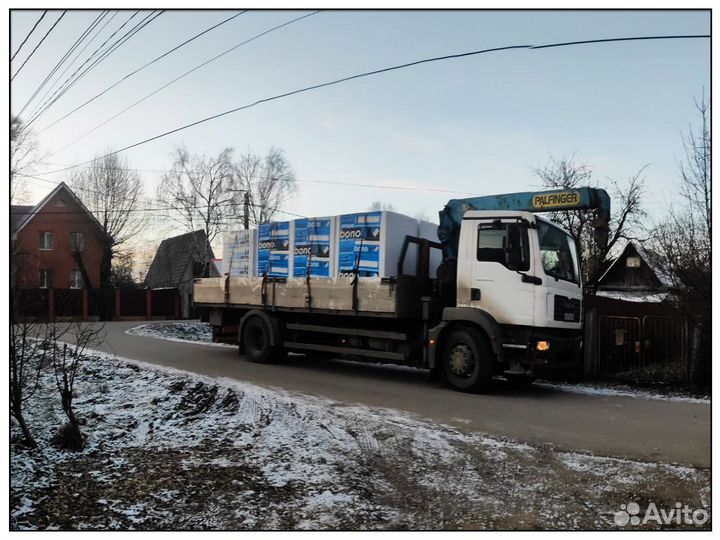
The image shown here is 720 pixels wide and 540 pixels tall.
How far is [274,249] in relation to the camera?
11438mm

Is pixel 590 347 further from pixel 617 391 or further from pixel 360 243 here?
pixel 360 243

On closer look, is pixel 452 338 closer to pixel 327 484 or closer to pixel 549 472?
pixel 549 472

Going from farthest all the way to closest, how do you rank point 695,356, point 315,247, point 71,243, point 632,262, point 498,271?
point 71,243
point 632,262
point 315,247
point 695,356
point 498,271

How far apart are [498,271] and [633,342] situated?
15.2ft

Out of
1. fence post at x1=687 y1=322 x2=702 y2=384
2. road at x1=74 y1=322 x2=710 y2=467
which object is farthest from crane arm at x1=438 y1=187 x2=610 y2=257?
road at x1=74 y1=322 x2=710 y2=467

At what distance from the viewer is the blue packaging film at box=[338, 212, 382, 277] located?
31.9 ft

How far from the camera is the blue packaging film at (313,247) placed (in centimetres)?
1050

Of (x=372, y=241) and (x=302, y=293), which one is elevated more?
(x=372, y=241)

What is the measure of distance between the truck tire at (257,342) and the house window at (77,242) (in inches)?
1061

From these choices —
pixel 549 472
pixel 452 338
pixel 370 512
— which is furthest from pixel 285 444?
pixel 452 338

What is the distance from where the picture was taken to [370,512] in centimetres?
416

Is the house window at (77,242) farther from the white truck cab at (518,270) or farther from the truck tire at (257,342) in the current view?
the white truck cab at (518,270)

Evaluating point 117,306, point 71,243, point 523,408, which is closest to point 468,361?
point 523,408

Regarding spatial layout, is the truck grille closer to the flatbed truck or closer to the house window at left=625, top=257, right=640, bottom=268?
the flatbed truck
